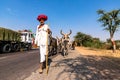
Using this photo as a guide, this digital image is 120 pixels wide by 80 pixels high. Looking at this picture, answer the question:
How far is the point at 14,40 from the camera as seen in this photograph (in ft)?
97.2

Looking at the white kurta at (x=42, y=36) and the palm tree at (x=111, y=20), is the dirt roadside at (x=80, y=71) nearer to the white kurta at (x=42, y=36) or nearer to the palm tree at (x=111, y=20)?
the white kurta at (x=42, y=36)

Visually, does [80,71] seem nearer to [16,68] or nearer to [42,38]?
[42,38]

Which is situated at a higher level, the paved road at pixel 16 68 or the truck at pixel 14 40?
the truck at pixel 14 40

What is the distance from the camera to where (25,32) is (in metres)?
33.6

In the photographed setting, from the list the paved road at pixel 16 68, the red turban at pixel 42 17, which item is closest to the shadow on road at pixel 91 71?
the paved road at pixel 16 68

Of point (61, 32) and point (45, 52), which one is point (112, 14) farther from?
point (45, 52)

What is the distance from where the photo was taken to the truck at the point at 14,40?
26438 millimetres

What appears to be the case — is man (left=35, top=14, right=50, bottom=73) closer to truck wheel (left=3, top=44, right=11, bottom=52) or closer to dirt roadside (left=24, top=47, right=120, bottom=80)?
dirt roadside (left=24, top=47, right=120, bottom=80)

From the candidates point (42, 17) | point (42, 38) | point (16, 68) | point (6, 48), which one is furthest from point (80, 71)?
point (6, 48)

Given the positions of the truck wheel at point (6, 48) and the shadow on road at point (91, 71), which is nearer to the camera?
the shadow on road at point (91, 71)

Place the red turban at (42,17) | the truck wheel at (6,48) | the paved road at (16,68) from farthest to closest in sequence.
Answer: the truck wheel at (6,48), the red turban at (42,17), the paved road at (16,68)

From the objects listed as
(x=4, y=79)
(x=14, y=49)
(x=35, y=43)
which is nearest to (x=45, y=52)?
(x=35, y=43)

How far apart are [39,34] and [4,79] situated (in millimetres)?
2329

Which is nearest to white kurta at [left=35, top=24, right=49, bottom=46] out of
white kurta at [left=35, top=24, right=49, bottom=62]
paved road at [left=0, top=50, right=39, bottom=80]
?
white kurta at [left=35, top=24, right=49, bottom=62]
